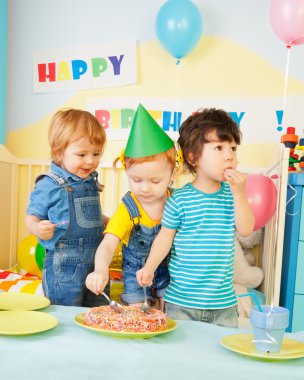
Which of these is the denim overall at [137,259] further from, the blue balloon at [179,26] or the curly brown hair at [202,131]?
the blue balloon at [179,26]

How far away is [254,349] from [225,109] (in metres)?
1.88

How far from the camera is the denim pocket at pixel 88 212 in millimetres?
1320

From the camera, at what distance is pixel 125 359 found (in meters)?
0.65

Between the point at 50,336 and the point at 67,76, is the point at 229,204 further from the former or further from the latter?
the point at 67,76

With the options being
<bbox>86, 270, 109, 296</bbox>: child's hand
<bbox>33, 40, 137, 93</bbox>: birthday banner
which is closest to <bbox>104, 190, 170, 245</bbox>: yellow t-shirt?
<bbox>86, 270, 109, 296</bbox>: child's hand

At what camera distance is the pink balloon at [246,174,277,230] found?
6.13ft

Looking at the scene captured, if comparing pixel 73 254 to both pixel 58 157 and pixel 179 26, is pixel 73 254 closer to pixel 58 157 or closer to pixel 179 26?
pixel 58 157

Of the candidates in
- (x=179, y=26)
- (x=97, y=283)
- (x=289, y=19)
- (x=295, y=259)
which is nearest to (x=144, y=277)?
(x=97, y=283)

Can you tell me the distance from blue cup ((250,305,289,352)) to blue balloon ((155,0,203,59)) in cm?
181

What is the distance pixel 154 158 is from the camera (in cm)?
112

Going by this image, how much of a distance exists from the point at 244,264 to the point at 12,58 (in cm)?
166

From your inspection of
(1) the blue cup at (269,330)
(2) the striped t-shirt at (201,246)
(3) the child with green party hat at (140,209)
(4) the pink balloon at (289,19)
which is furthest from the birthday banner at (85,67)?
(1) the blue cup at (269,330)

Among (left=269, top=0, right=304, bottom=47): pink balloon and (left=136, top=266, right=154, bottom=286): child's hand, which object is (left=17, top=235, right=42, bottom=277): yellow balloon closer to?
(left=136, top=266, right=154, bottom=286): child's hand

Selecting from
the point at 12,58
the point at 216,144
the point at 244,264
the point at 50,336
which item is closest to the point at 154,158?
the point at 216,144
